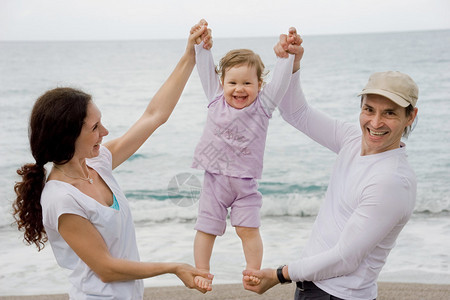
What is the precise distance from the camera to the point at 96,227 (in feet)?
Result: 6.95

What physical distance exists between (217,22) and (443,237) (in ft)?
69.0

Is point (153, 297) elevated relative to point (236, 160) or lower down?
lower down

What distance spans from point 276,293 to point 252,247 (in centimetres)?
146

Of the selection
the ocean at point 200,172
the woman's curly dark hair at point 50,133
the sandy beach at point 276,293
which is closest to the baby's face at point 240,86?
the ocean at point 200,172

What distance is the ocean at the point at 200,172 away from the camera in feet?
19.2

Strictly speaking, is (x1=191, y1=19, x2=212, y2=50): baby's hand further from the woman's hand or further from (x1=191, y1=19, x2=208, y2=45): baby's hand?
the woman's hand

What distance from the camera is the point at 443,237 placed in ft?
22.0

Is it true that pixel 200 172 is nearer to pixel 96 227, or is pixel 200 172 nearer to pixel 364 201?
pixel 96 227

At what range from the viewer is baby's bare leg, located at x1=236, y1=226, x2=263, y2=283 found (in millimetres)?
2619

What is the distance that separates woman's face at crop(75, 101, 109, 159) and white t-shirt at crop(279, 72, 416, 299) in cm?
78

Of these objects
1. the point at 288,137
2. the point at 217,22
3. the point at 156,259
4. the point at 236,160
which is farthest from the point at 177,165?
the point at 217,22

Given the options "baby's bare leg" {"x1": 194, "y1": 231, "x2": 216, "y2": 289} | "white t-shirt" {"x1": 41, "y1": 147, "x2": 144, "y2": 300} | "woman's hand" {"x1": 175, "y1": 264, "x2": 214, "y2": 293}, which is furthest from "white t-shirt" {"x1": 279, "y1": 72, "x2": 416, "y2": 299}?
"white t-shirt" {"x1": 41, "y1": 147, "x2": 144, "y2": 300}

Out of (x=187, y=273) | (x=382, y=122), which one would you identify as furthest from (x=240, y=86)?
(x=187, y=273)

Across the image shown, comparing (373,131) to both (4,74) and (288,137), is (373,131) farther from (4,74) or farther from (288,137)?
(4,74)
